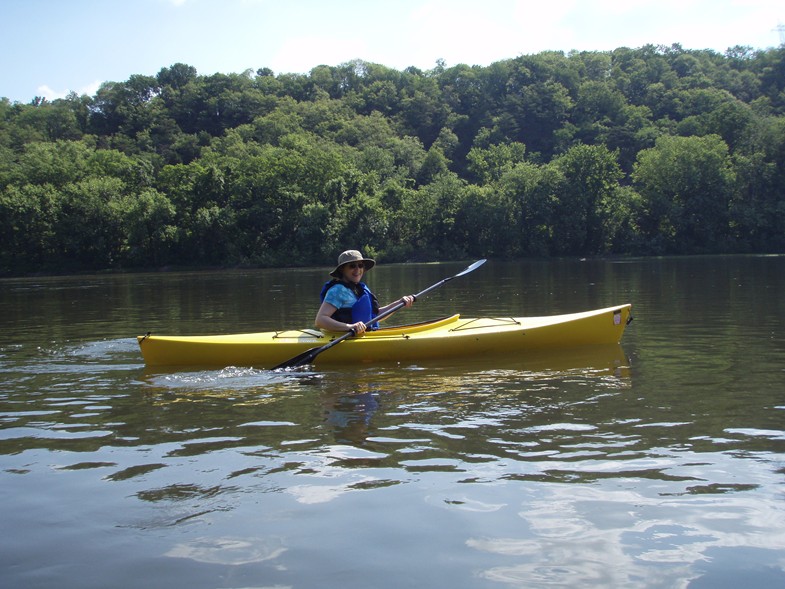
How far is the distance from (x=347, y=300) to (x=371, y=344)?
Result: 0.61 m

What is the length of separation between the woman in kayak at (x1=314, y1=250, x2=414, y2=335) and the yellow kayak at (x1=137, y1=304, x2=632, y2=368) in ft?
0.57

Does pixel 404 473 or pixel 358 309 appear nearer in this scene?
pixel 404 473

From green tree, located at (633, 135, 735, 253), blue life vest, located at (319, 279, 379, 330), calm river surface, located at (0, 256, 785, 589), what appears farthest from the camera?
green tree, located at (633, 135, 735, 253)

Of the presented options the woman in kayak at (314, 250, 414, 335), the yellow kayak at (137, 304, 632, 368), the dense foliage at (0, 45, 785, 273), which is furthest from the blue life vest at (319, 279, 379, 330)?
the dense foliage at (0, 45, 785, 273)

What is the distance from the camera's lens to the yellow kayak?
9.26 meters

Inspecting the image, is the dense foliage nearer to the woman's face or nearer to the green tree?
the green tree

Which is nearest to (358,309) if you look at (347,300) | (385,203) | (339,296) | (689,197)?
(347,300)

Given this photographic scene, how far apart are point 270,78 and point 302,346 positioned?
9399cm

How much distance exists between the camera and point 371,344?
30.4 feet

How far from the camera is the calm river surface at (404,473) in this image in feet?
12.1

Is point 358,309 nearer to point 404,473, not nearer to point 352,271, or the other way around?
point 352,271

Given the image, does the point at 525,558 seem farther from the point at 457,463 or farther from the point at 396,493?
the point at 457,463

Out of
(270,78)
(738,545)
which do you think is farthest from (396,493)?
(270,78)

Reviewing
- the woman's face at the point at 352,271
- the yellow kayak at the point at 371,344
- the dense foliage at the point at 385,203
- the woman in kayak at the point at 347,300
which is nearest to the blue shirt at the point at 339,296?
the woman in kayak at the point at 347,300
